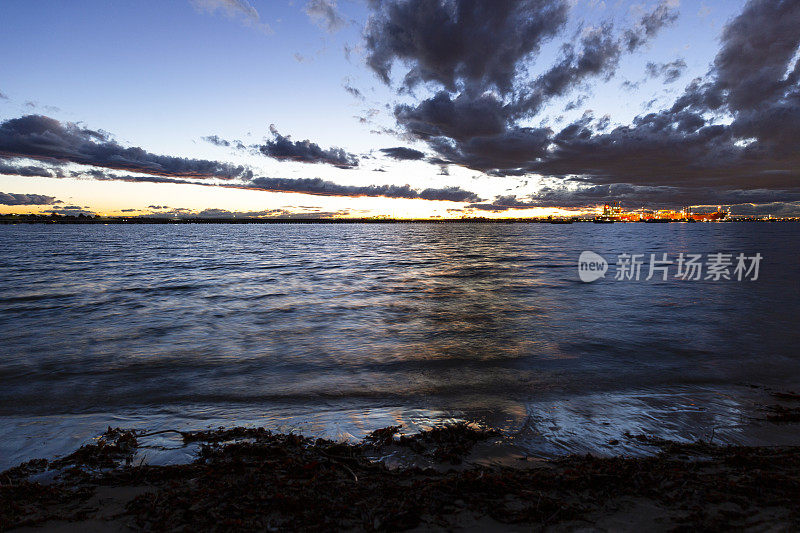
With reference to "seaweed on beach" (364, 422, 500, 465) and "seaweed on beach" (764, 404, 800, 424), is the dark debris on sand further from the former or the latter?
"seaweed on beach" (764, 404, 800, 424)

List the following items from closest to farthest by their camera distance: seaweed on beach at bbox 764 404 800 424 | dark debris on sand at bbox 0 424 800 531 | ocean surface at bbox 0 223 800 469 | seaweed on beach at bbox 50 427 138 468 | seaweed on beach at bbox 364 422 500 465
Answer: dark debris on sand at bbox 0 424 800 531 < seaweed on beach at bbox 50 427 138 468 < seaweed on beach at bbox 364 422 500 465 < seaweed on beach at bbox 764 404 800 424 < ocean surface at bbox 0 223 800 469

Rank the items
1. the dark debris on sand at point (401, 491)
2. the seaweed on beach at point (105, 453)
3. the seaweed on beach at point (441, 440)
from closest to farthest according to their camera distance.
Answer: the dark debris on sand at point (401, 491) < the seaweed on beach at point (105, 453) < the seaweed on beach at point (441, 440)

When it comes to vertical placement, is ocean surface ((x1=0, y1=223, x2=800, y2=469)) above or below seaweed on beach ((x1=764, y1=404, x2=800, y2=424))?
below

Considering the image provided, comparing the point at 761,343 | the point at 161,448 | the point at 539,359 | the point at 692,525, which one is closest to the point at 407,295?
the point at 539,359

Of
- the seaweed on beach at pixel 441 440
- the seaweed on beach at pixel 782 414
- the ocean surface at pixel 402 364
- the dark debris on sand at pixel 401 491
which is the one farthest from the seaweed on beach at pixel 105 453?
the seaweed on beach at pixel 782 414

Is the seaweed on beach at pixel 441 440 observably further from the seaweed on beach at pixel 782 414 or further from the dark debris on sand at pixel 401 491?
the seaweed on beach at pixel 782 414

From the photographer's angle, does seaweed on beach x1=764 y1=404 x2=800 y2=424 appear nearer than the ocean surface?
Yes

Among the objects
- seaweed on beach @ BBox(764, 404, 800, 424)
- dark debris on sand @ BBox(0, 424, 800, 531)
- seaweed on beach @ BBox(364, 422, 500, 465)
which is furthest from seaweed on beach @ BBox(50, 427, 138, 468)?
seaweed on beach @ BBox(764, 404, 800, 424)

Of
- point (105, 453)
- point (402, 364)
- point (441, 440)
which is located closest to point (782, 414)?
point (441, 440)

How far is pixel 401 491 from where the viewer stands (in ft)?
12.4

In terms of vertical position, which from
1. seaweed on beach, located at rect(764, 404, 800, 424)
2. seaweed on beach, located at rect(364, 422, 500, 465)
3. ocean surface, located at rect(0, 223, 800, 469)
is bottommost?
ocean surface, located at rect(0, 223, 800, 469)

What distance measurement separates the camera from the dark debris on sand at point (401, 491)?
3.37m

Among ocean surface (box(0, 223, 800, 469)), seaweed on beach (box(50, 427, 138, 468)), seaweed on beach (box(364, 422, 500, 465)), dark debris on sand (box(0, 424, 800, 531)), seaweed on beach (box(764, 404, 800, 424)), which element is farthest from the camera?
ocean surface (box(0, 223, 800, 469))

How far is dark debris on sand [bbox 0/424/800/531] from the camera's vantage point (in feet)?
11.1
